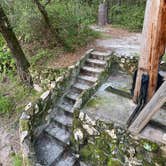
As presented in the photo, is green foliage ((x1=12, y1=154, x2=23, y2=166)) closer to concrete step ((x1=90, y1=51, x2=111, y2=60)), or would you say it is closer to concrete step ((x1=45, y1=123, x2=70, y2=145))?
concrete step ((x1=45, y1=123, x2=70, y2=145))

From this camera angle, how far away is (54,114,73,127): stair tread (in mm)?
5358

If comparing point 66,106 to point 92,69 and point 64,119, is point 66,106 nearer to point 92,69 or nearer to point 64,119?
point 64,119

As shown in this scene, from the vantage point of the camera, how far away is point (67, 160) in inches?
191

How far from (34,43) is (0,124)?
305cm

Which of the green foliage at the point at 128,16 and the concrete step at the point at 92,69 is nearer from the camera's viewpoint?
the concrete step at the point at 92,69

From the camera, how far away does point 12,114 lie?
6.96 meters

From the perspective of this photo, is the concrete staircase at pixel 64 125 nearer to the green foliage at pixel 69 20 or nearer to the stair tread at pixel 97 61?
the stair tread at pixel 97 61

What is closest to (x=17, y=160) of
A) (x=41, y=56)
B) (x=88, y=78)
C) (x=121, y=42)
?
(x=88, y=78)

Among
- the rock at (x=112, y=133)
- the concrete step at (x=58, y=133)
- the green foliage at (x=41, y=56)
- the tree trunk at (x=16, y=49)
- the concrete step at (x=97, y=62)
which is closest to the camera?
the rock at (x=112, y=133)

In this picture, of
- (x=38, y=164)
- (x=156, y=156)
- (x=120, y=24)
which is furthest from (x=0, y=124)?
(x=120, y=24)

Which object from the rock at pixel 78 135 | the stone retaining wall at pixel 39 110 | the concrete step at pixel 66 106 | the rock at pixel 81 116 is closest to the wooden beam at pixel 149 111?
the rock at pixel 81 116

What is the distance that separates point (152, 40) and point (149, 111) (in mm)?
1306

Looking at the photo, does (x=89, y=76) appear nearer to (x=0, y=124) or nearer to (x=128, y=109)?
(x=128, y=109)

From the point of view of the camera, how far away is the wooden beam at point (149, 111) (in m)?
3.64
